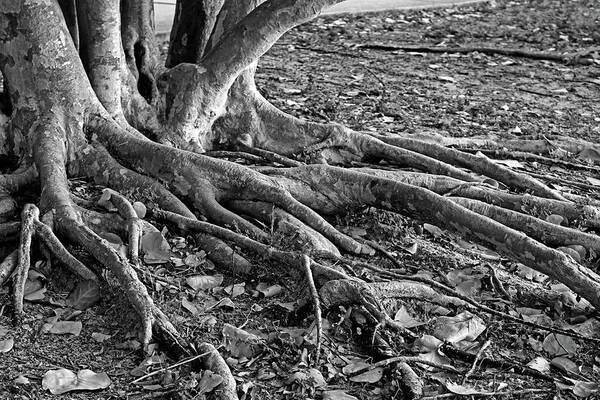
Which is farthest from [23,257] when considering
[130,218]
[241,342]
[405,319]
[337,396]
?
[405,319]

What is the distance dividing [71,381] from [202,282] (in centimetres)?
89

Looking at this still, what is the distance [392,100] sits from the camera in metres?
7.70

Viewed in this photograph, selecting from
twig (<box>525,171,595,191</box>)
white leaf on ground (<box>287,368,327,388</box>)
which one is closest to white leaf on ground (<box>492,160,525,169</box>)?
twig (<box>525,171,595,191</box>)

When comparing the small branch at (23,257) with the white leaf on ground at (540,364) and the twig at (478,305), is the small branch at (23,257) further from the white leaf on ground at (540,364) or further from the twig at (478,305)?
the white leaf on ground at (540,364)

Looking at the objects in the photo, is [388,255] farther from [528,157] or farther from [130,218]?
[528,157]

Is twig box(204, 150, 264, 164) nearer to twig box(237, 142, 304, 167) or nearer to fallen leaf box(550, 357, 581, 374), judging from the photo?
twig box(237, 142, 304, 167)

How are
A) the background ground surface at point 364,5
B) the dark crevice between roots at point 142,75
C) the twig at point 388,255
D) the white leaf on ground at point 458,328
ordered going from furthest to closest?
the background ground surface at point 364,5, the dark crevice between roots at point 142,75, the twig at point 388,255, the white leaf on ground at point 458,328

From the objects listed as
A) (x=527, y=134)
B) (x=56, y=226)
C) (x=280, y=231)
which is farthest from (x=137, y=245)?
(x=527, y=134)

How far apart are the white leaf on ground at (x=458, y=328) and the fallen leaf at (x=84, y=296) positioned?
1404 mm

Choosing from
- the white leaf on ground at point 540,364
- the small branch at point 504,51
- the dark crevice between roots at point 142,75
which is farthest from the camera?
the small branch at point 504,51

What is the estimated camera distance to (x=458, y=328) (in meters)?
3.62

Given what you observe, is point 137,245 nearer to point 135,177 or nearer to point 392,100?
point 135,177

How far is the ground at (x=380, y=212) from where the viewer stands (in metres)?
3.33

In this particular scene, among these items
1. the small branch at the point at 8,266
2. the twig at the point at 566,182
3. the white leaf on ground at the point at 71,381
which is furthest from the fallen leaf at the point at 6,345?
the twig at the point at 566,182
